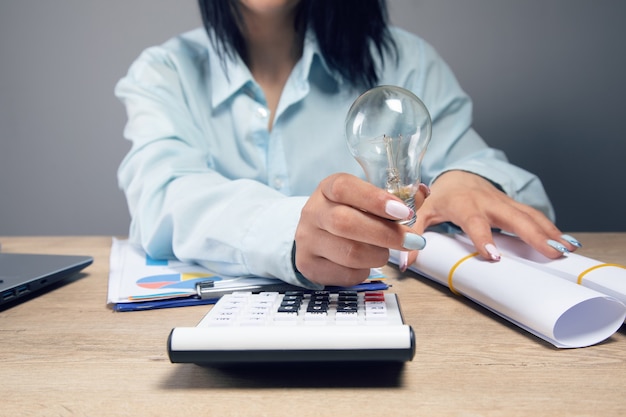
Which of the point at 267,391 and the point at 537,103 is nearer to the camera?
the point at 267,391

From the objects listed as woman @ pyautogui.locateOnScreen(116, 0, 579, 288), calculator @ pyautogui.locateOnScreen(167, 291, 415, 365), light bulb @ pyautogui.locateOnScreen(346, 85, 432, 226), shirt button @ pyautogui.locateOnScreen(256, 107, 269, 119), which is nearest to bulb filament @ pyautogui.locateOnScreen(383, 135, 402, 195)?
light bulb @ pyautogui.locateOnScreen(346, 85, 432, 226)

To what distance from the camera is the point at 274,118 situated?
40.8 inches

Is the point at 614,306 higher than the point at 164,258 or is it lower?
higher

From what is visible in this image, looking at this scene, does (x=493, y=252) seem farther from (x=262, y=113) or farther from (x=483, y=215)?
(x=262, y=113)

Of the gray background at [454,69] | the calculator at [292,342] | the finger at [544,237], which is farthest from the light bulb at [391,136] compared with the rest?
the gray background at [454,69]

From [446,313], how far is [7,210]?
1.48m

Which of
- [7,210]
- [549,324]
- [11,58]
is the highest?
[549,324]

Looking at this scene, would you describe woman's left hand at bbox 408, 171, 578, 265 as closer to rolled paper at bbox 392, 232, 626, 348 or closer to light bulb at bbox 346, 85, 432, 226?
rolled paper at bbox 392, 232, 626, 348

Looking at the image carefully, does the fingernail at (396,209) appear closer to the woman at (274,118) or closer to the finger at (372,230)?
the finger at (372,230)

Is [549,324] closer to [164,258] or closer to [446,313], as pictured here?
[446,313]

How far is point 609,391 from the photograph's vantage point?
0.36 m

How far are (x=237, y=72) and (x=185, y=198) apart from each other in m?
0.37

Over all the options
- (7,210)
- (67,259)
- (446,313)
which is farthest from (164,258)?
(7,210)

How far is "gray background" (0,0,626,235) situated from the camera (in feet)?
4.70
